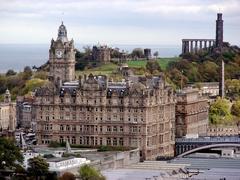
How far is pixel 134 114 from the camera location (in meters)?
98.7

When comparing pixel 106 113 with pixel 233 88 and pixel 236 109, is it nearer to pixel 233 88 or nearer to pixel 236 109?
pixel 236 109

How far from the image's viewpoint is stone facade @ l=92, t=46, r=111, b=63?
15488cm

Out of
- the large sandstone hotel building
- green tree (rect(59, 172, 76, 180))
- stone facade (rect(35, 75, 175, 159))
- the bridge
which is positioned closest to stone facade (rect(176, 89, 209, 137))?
the bridge

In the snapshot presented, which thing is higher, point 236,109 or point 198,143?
point 236,109

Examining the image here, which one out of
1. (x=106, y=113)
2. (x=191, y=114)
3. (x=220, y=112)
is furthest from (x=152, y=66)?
(x=106, y=113)

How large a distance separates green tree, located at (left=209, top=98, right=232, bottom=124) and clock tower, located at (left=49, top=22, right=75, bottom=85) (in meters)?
19.1

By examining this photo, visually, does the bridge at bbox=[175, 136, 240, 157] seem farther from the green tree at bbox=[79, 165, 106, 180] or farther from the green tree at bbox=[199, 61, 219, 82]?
the green tree at bbox=[199, 61, 219, 82]

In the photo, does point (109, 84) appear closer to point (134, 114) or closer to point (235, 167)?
point (134, 114)

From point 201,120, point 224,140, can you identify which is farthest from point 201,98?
point 224,140

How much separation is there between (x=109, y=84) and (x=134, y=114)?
3.60 meters

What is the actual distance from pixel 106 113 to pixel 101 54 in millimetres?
56508

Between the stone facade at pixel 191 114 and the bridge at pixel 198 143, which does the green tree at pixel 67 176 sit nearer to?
the bridge at pixel 198 143

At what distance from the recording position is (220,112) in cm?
12888

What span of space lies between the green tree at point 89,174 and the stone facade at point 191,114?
2924 cm
